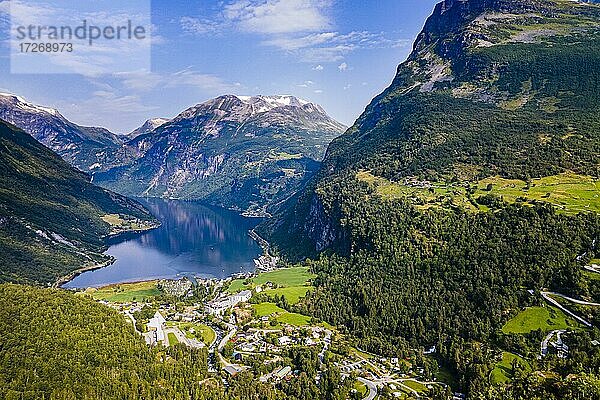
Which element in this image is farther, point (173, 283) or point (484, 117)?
point (484, 117)

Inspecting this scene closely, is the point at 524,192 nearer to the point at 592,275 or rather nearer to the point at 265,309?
the point at 592,275

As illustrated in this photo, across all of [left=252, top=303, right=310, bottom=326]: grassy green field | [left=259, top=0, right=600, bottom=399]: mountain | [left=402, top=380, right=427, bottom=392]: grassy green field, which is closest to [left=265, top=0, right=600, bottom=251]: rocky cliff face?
[left=259, top=0, right=600, bottom=399]: mountain

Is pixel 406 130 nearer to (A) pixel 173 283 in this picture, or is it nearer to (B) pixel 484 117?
(B) pixel 484 117

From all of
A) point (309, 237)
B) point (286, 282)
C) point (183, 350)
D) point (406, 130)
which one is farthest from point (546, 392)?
point (406, 130)

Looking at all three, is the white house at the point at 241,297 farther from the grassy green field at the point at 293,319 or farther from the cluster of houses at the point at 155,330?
the cluster of houses at the point at 155,330

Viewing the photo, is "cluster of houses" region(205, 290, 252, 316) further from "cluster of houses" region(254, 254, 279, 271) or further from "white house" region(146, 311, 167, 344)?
"cluster of houses" region(254, 254, 279, 271)

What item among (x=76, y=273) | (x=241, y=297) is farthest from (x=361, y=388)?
(x=76, y=273)
